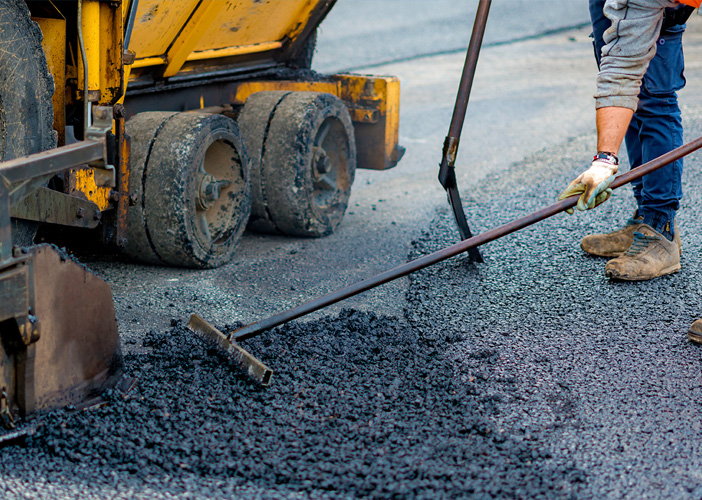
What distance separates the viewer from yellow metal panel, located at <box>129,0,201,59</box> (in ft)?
11.3

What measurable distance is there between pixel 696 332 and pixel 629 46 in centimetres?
118

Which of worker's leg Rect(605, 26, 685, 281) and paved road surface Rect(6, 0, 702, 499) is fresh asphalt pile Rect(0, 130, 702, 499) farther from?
worker's leg Rect(605, 26, 685, 281)

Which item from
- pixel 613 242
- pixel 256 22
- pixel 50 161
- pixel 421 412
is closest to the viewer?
pixel 50 161

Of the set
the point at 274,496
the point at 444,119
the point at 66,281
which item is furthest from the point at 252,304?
the point at 444,119

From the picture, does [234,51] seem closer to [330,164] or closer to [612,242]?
[330,164]

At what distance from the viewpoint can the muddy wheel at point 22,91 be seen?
8.18 feet

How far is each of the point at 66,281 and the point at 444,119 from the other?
5.79 m

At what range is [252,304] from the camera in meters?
3.50

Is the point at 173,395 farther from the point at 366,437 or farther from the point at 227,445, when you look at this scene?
the point at 366,437

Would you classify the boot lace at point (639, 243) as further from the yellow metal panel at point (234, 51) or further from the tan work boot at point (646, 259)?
the yellow metal panel at point (234, 51)

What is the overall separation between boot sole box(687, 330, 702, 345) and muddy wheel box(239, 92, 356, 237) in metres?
2.19

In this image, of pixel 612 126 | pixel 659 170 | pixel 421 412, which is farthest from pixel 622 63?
pixel 421 412

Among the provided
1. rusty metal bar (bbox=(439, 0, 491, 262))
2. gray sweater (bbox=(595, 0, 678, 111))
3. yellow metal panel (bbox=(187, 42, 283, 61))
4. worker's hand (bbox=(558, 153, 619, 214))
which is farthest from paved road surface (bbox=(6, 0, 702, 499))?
yellow metal panel (bbox=(187, 42, 283, 61))

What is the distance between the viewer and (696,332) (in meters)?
3.02
